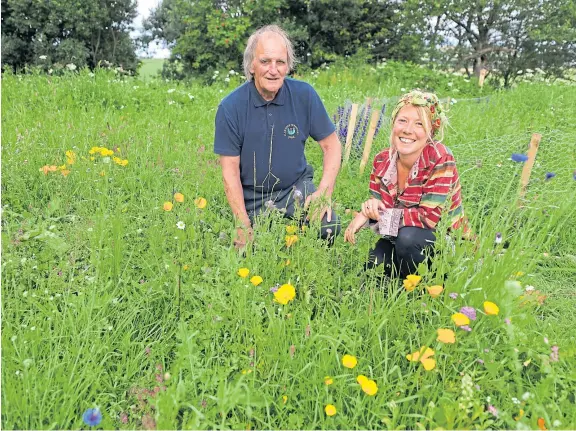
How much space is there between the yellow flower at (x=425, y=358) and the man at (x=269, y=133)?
1079 millimetres

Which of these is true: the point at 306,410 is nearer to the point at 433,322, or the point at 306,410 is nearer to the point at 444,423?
the point at 444,423

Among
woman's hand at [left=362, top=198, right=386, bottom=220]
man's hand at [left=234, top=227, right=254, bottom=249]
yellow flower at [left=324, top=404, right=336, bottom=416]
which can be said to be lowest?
yellow flower at [left=324, top=404, right=336, bottom=416]

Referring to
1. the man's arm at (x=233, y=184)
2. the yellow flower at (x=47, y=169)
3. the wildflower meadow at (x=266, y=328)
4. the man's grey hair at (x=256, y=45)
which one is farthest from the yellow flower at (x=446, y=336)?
the yellow flower at (x=47, y=169)

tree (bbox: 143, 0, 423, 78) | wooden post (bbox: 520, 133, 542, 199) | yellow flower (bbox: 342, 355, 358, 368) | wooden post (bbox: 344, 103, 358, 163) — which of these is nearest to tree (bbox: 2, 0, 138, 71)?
tree (bbox: 143, 0, 423, 78)

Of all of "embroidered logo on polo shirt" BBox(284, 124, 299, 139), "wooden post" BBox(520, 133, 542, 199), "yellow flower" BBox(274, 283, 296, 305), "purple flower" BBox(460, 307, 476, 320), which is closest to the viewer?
"purple flower" BBox(460, 307, 476, 320)

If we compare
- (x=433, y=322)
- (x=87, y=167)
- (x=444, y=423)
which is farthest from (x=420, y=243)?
(x=87, y=167)

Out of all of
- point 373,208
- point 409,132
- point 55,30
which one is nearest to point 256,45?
point 409,132

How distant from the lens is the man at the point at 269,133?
267 cm

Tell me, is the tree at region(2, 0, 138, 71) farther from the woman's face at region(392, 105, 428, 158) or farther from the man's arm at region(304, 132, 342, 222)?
the woman's face at region(392, 105, 428, 158)

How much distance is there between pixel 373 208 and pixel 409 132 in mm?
414

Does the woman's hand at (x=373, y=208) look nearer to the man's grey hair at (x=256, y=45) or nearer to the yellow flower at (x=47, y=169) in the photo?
the man's grey hair at (x=256, y=45)

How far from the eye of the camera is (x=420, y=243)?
2271mm

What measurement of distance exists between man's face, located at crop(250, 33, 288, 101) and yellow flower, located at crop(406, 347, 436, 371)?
1686 millimetres

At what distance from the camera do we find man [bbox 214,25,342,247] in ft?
8.76
